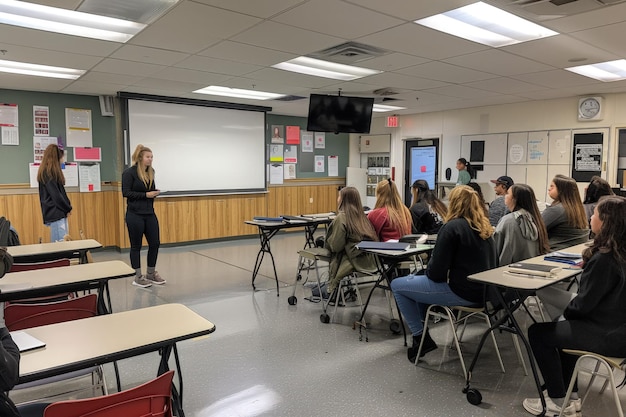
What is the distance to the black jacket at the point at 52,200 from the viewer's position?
4.62 metres

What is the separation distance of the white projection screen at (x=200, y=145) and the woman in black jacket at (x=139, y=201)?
7.67 ft

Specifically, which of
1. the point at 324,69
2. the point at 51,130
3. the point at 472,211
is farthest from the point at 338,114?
the point at 51,130

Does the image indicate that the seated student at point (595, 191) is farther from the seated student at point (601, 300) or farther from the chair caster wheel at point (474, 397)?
the chair caster wheel at point (474, 397)

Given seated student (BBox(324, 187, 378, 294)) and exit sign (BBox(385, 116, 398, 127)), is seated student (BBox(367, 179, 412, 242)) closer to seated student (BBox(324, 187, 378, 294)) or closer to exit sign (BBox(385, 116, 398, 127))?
seated student (BBox(324, 187, 378, 294))

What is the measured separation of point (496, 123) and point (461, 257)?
5.97 m

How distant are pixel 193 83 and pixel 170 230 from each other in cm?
274

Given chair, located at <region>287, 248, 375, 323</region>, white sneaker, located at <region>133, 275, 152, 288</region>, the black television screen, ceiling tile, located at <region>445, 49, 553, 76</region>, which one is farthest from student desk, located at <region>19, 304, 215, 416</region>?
the black television screen

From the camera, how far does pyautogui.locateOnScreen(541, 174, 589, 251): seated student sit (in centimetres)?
386

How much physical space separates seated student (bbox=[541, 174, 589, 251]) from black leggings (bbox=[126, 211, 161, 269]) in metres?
4.08

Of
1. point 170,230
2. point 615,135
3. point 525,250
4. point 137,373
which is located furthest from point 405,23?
point 170,230

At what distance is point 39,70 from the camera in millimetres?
5422

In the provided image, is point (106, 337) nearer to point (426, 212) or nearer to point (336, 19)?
point (336, 19)

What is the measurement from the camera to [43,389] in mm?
2752

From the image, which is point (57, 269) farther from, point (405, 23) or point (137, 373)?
point (405, 23)
